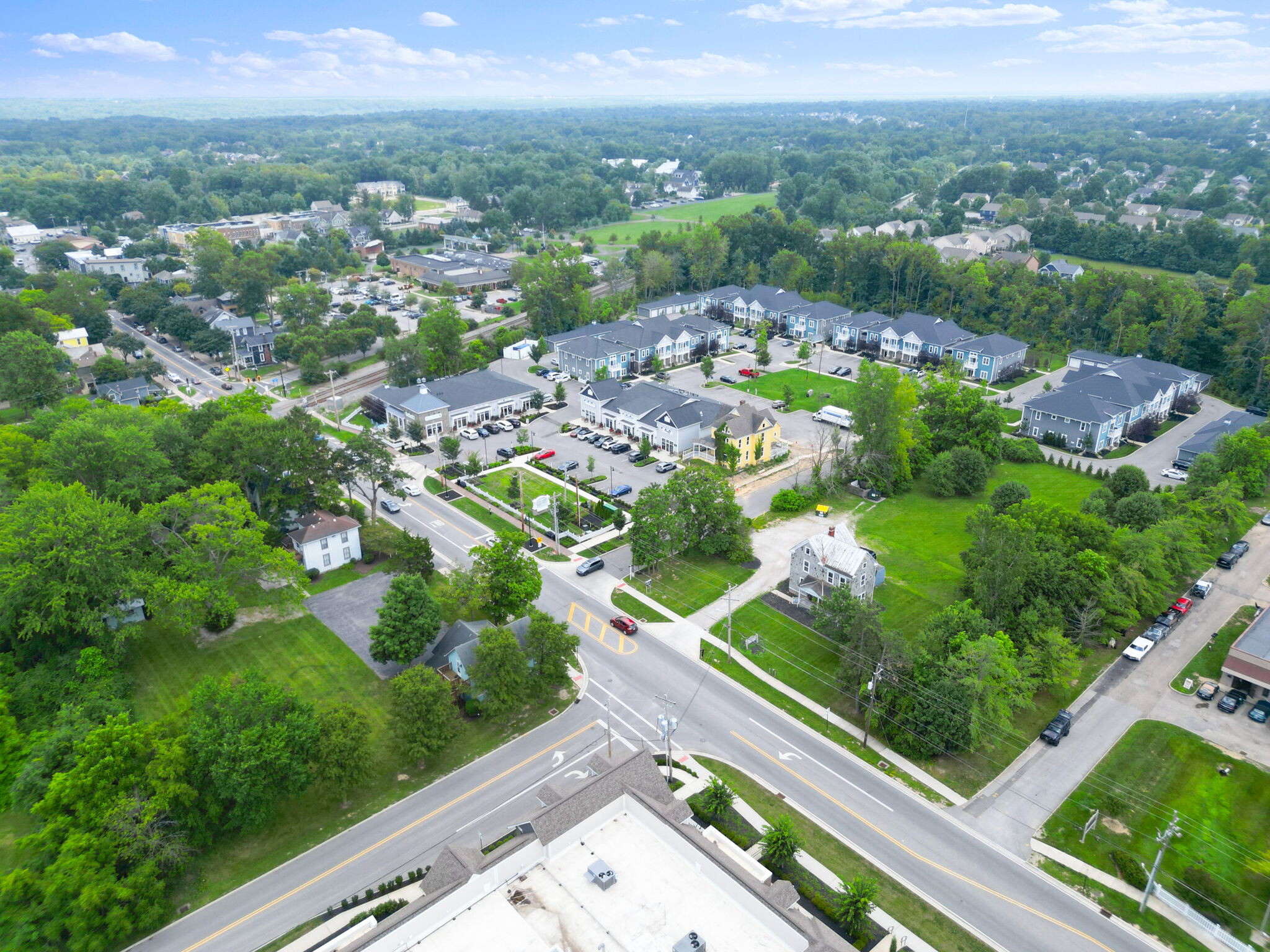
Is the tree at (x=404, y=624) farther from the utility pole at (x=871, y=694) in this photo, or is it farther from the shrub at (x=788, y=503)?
the shrub at (x=788, y=503)

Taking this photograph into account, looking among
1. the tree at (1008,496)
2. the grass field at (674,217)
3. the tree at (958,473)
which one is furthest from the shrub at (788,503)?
the grass field at (674,217)

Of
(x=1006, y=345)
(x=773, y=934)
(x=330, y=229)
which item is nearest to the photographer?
(x=773, y=934)

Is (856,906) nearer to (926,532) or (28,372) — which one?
(926,532)

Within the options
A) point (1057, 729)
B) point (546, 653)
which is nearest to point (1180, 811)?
point (1057, 729)

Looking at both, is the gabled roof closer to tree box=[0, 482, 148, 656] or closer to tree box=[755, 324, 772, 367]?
tree box=[755, 324, 772, 367]

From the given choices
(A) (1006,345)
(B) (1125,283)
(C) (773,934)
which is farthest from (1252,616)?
(B) (1125,283)

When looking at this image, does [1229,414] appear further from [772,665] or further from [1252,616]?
[772,665]
